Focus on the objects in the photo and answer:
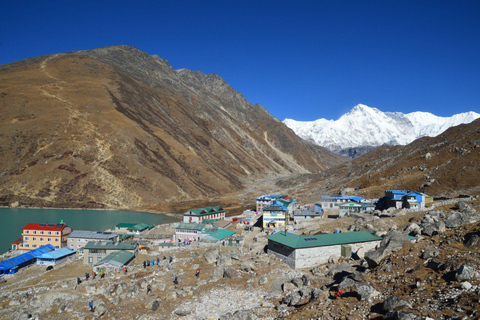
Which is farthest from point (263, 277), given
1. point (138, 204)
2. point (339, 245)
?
point (138, 204)

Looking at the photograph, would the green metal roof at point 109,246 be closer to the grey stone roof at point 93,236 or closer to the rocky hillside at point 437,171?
the grey stone roof at point 93,236

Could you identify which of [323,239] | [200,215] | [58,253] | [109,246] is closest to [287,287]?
[323,239]

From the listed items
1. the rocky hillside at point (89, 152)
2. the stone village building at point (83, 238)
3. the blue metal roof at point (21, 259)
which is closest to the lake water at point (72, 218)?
the rocky hillside at point (89, 152)

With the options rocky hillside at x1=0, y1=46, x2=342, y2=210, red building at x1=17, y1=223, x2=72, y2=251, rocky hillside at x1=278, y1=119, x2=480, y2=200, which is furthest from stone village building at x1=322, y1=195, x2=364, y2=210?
rocky hillside at x1=0, y1=46, x2=342, y2=210

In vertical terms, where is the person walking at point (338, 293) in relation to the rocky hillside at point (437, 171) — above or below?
below

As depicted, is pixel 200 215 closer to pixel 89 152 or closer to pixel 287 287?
pixel 287 287

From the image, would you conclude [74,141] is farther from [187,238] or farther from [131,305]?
[131,305]

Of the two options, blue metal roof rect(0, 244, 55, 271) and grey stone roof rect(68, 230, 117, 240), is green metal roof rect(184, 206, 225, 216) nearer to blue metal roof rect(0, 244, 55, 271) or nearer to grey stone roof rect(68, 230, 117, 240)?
grey stone roof rect(68, 230, 117, 240)
